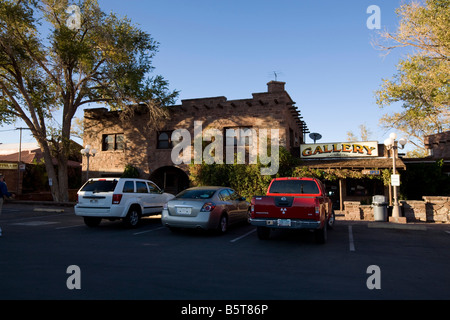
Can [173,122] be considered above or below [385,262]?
above

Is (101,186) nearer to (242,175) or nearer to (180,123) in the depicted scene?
(242,175)

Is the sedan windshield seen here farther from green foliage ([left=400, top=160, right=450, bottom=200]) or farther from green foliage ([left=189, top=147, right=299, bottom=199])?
green foliage ([left=400, top=160, right=450, bottom=200])

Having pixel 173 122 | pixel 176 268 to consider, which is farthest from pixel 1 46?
pixel 176 268

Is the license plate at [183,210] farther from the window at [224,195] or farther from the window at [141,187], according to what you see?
the window at [141,187]

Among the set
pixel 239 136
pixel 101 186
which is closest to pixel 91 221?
pixel 101 186

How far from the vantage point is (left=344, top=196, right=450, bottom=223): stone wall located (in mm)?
14834

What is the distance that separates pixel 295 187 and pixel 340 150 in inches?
475

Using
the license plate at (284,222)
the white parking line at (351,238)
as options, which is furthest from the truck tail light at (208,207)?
the white parking line at (351,238)

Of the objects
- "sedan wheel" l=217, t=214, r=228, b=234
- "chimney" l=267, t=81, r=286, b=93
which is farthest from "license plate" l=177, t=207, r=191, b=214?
"chimney" l=267, t=81, r=286, b=93

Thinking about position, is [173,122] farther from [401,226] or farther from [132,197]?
[401,226]

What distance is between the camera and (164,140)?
23.5 meters

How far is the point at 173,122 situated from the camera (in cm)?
2317

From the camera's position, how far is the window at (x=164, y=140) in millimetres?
23269
